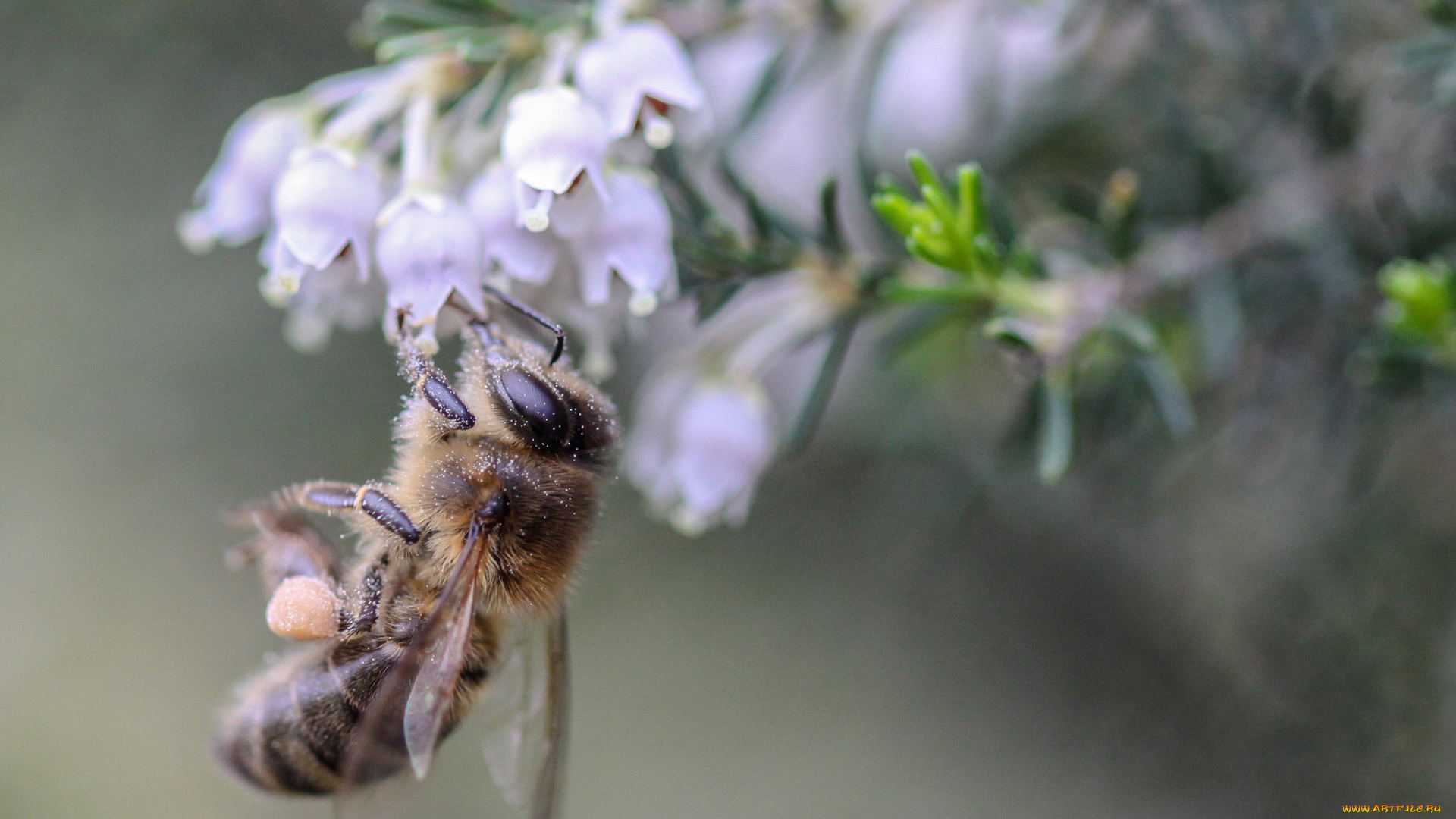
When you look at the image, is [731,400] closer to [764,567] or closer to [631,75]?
[631,75]

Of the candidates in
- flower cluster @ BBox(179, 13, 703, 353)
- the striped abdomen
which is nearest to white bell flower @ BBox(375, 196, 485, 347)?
flower cluster @ BBox(179, 13, 703, 353)

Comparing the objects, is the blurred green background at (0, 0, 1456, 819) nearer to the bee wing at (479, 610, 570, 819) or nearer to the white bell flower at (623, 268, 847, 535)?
the white bell flower at (623, 268, 847, 535)

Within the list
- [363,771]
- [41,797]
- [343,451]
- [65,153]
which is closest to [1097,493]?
[363,771]

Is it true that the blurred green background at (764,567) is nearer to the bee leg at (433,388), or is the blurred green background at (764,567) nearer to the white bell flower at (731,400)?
the white bell flower at (731,400)

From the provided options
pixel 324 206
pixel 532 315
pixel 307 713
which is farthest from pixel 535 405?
pixel 307 713

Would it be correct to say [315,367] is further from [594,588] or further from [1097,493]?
[1097,493]

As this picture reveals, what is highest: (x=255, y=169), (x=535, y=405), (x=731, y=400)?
(x=255, y=169)
